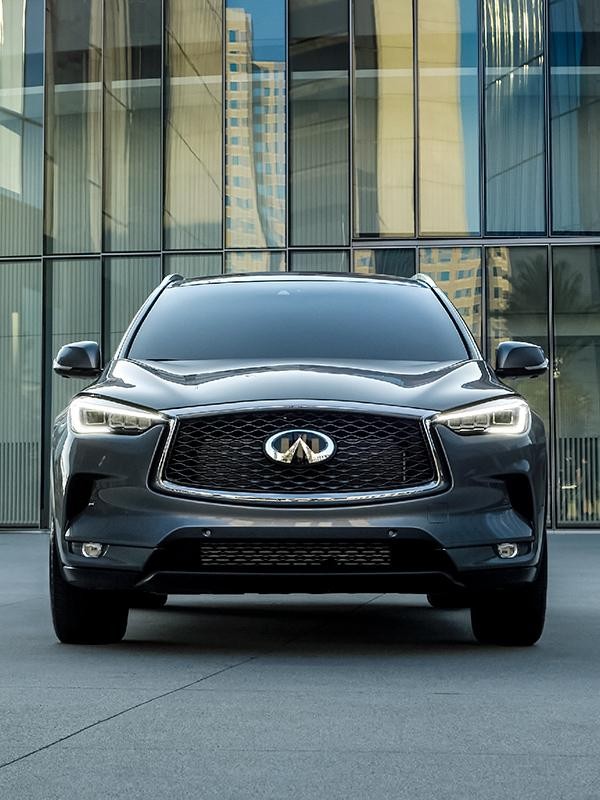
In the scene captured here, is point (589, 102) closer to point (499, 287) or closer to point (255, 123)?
→ point (499, 287)

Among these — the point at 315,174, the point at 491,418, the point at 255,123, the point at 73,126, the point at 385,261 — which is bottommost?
the point at 491,418

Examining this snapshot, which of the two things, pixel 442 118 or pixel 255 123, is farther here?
pixel 255 123

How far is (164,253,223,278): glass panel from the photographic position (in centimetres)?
2134

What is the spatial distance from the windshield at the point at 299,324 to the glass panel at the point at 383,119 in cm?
1301

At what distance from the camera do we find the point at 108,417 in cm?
636

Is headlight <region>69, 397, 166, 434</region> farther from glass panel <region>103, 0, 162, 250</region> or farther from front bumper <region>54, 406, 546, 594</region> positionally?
glass panel <region>103, 0, 162, 250</region>

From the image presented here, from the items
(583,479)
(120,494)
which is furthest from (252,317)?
A: (583,479)

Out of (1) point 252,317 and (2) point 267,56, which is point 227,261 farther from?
(1) point 252,317

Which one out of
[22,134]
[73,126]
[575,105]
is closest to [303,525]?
[575,105]

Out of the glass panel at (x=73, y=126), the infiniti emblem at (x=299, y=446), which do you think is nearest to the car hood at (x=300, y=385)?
the infiniti emblem at (x=299, y=446)

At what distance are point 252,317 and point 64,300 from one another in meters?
14.4

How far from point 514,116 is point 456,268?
2.33 metres

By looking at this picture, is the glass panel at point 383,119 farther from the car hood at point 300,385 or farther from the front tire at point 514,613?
the front tire at point 514,613

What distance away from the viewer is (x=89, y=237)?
2181 centimetres
